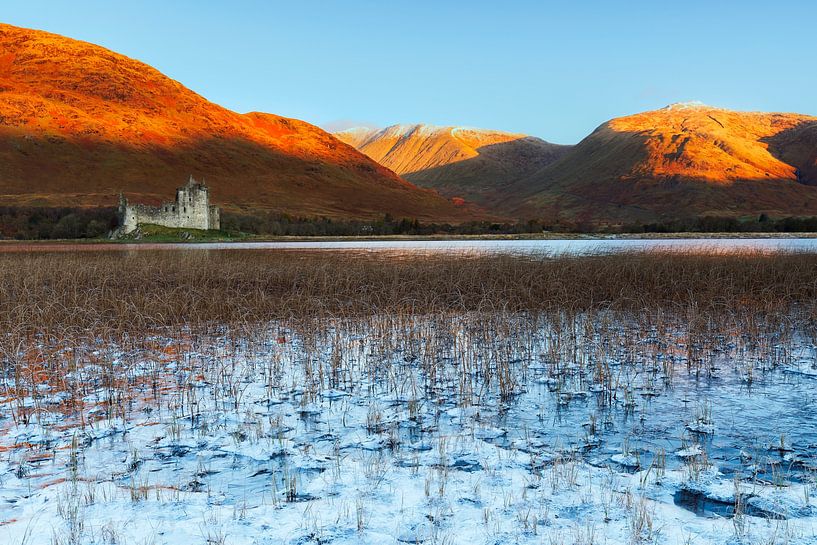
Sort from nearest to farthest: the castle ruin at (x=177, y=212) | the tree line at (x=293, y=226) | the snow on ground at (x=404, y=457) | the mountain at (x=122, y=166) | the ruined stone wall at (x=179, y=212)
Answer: the snow on ground at (x=404, y=457)
the castle ruin at (x=177, y=212)
the ruined stone wall at (x=179, y=212)
the tree line at (x=293, y=226)
the mountain at (x=122, y=166)

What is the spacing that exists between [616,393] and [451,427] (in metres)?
3.08

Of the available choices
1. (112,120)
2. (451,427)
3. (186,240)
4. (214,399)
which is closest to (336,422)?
(451,427)

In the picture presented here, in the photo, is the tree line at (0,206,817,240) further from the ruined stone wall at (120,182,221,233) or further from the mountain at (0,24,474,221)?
the mountain at (0,24,474,221)

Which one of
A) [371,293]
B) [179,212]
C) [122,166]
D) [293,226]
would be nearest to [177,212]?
[179,212]

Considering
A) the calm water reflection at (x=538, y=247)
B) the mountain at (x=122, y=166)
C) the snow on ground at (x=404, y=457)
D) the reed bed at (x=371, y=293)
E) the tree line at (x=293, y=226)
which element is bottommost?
the snow on ground at (x=404, y=457)

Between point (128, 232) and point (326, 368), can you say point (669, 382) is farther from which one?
point (128, 232)

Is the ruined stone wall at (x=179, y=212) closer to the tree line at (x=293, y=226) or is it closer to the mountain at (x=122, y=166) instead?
the tree line at (x=293, y=226)

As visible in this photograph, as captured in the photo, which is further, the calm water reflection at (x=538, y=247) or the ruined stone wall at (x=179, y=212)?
the ruined stone wall at (x=179, y=212)

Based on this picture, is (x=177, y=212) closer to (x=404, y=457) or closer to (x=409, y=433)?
(x=409, y=433)

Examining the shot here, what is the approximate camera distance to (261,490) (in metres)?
6.29

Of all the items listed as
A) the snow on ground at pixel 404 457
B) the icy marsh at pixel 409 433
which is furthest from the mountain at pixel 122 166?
the snow on ground at pixel 404 457

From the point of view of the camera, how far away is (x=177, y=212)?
8575 cm

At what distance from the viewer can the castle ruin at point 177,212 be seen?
81.1 metres

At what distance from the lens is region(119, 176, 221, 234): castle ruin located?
81.1 meters
